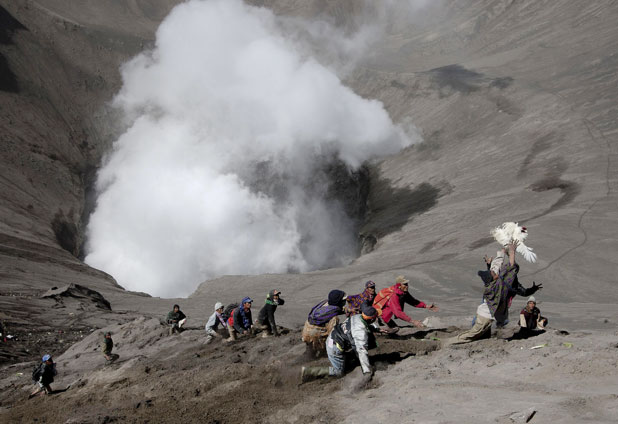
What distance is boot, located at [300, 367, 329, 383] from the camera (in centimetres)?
689

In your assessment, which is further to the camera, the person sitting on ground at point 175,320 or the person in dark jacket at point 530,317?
the person sitting on ground at point 175,320

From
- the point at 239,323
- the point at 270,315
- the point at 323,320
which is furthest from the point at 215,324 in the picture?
the point at 323,320

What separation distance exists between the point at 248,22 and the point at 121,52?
2110 centimetres

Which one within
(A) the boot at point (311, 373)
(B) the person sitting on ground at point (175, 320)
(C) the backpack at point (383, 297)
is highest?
(B) the person sitting on ground at point (175, 320)

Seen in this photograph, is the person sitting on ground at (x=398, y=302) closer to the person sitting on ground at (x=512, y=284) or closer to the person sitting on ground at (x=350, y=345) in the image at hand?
the person sitting on ground at (x=512, y=284)

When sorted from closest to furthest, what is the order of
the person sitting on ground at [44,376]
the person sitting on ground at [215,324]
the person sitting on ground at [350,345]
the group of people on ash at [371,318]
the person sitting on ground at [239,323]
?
the person sitting on ground at [350,345] → the group of people on ash at [371,318] → the person sitting on ground at [44,376] → the person sitting on ground at [239,323] → the person sitting on ground at [215,324]

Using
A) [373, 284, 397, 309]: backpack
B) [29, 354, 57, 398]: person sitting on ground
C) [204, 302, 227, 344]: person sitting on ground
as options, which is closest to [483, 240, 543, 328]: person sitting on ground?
[373, 284, 397, 309]: backpack

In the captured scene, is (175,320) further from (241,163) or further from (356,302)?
(241,163)

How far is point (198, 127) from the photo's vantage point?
54.0m

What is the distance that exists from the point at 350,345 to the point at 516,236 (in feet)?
8.92

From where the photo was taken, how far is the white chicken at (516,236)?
689 cm

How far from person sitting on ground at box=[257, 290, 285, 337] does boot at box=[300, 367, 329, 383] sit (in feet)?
10.6

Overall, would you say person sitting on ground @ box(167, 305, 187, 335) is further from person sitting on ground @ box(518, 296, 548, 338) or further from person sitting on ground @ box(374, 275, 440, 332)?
person sitting on ground @ box(518, 296, 548, 338)

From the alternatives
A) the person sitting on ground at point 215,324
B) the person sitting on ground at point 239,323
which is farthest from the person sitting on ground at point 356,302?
the person sitting on ground at point 215,324
